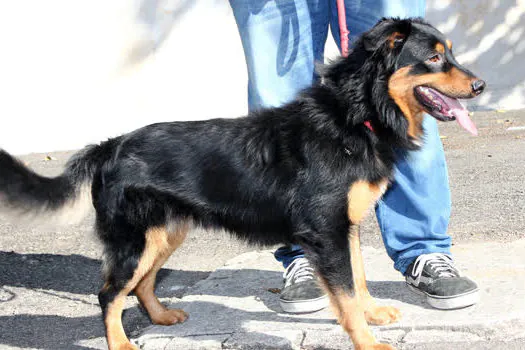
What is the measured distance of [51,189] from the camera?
12.9ft

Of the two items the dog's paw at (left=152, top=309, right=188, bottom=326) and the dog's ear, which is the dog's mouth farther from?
the dog's paw at (left=152, top=309, right=188, bottom=326)

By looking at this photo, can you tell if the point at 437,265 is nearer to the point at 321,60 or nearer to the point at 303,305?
the point at 303,305

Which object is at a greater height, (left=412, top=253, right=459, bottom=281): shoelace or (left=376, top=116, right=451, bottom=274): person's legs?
(left=376, top=116, right=451, bottom=274): person's legs

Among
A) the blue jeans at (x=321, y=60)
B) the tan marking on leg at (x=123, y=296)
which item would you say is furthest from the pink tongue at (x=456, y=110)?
the tan marking on leg at (x=123, y=296)

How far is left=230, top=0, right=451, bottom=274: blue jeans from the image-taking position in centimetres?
429

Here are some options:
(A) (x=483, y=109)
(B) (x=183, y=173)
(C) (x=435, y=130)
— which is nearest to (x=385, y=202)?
(C) (x=435, y=130)

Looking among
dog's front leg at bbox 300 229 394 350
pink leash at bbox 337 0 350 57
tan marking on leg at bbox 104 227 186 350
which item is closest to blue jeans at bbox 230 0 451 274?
pink leash at bbox 337 0 350 57

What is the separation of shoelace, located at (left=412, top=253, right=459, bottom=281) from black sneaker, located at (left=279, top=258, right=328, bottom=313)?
540mm

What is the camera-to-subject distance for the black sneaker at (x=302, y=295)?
4176mm

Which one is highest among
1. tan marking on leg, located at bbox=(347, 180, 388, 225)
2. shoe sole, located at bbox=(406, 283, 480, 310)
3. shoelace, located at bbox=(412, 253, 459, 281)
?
tan marking on leg, located at bbox=(347, 180, 388, 225)

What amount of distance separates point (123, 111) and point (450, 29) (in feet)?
16.7

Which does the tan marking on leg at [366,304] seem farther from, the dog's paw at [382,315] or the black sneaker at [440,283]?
the black sneaker at [440,283]

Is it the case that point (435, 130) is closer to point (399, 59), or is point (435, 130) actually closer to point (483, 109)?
point (399, 59)

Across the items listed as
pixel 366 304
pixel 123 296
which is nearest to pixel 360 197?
pixel 366 304
